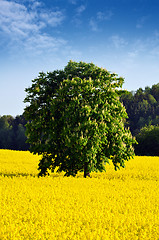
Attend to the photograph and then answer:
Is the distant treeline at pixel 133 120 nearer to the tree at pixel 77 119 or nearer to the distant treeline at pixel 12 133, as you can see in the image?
the distant treeline at pixel 12 133

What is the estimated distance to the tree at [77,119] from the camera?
17.1 m

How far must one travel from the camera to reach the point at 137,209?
9.65 metres

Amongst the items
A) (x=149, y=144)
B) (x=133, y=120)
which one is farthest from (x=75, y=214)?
(x=133, y=120)

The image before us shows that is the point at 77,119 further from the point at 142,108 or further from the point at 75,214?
the point at 142,108

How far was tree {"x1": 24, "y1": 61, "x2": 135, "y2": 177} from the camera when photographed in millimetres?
17109

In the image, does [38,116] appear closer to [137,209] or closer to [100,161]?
[100,161]

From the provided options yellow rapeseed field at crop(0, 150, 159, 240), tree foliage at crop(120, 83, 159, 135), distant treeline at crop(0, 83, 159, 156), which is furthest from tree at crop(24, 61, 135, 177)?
tree foliage at crop(120, 83, 159, 135)

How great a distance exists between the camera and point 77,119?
57.3 ft

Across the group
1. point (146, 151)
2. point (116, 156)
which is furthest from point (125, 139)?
point (146, 151)

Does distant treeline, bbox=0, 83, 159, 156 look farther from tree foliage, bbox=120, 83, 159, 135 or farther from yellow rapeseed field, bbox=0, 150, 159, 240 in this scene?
yellow rapeseed field, bbox=0, 150, 159, 240

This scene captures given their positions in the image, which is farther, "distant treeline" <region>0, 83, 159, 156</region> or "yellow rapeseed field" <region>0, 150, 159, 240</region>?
"distant treeline" <region>0, 83, 159, 156</region>

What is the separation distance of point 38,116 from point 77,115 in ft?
12.1

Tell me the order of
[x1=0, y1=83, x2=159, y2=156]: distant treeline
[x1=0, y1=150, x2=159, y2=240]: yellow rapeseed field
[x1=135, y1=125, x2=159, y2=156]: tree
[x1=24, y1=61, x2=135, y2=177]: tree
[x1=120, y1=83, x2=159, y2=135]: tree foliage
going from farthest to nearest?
[x1=120, y1=83, x2=159, y2=135]: tree foliage, [x1=0, y1=83, x2=159, y2=156]: distant treeline, [x1=135, y1=125, x2=159, y2=156]: tree, [x1=24, y1=61, x2=135, y2=177]: tree, [x1=0, y1=150, x2=159, y2=240]: yellow rapeseed field

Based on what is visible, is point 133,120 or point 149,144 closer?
point 149,144
